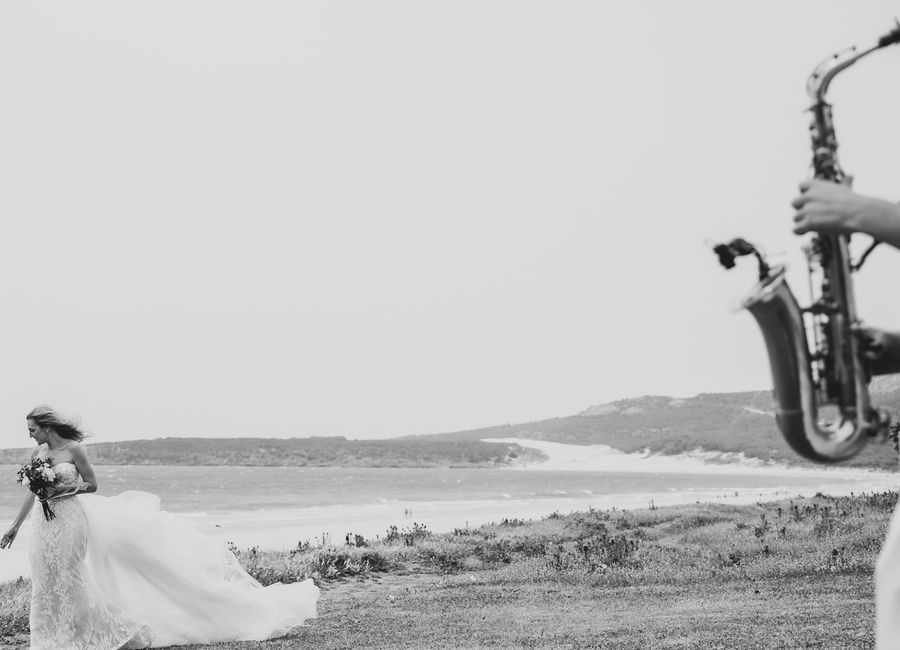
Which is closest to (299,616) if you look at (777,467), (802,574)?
(802,574)

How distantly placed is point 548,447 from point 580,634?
161 m

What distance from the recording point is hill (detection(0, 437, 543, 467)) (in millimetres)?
153250

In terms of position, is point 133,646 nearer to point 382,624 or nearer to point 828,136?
point 382,624

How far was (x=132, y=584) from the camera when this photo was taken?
36.7ft

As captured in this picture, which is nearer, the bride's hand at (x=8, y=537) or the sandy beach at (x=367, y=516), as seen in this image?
the bride's hand at (x=8, y=537)

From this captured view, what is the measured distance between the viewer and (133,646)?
10797 mm

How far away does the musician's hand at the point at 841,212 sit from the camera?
10.4 ft

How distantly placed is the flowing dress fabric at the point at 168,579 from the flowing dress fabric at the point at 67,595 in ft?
0.71

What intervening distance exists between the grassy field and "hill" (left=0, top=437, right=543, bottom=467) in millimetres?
126337

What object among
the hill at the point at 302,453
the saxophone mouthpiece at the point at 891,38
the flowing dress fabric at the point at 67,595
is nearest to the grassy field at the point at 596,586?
the flowing dress fabric at the point at 67,595

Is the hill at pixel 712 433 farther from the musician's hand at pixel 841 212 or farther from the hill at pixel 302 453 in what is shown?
the musician's hand at pixel 841 212

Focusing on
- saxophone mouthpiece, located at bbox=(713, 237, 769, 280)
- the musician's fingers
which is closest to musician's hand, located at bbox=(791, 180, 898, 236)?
the musician's fingers

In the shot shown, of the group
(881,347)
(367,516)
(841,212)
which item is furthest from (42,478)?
(367,516)

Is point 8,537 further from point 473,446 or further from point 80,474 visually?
point 473,446
